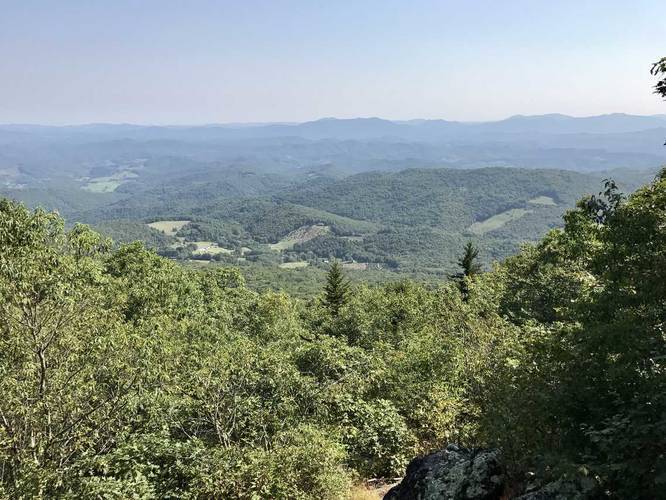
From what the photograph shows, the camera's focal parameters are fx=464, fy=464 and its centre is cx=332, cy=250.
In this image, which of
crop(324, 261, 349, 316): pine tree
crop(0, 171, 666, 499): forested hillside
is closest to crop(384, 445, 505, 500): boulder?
crop(0, 171, 666, 499): forested hillside

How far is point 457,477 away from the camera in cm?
1042

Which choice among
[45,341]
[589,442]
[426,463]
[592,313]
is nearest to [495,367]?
[426,463]

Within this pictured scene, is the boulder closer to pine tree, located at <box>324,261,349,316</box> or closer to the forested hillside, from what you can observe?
the forested hillside

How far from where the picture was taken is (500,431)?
941cm

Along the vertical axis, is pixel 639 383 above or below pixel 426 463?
above

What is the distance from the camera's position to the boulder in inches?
398

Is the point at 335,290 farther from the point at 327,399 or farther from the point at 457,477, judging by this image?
the point at 457,477

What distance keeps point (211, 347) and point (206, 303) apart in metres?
24.0

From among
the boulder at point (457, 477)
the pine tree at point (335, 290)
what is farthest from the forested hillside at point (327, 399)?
the pine tree at point (335, 290)

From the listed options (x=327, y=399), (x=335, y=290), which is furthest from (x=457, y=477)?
(x=335, y=290)

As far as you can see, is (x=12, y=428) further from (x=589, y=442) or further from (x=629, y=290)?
(x=629, y=290)

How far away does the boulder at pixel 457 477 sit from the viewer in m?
10.1

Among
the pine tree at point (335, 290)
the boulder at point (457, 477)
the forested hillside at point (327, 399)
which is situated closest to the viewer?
the forested hillside at point (327, 399)

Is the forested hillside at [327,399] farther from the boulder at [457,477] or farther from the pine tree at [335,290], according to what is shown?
the pine tree at [335,290]
